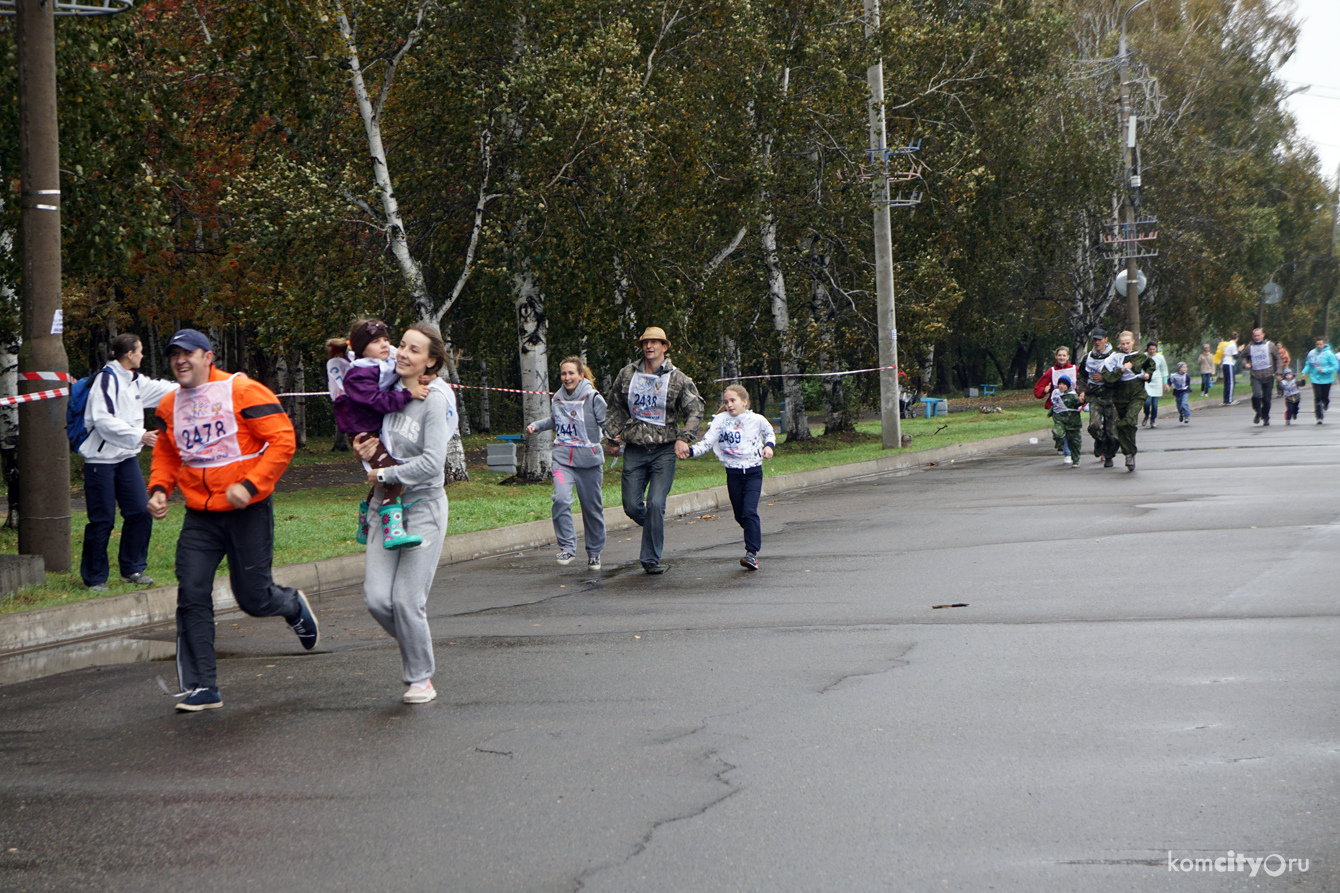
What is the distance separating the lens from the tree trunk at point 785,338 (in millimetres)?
27906

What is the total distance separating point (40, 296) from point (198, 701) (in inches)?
217

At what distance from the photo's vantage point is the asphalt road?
4.18 m

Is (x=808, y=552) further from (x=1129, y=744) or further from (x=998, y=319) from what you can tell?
(x=998, y=319)

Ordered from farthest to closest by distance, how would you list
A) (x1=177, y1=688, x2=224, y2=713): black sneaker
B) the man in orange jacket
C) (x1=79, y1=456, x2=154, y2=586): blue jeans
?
(x1=79, y1=456, x2=154, y2=586): blue jeans
the man in orange jacket
(x1=177, y1=688, x2=224, y2=713): black sneaker

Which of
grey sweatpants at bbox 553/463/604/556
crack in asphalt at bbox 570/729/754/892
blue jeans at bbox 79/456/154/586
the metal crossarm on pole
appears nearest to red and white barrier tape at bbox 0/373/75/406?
blue jeans at bbox 79/456/154/586

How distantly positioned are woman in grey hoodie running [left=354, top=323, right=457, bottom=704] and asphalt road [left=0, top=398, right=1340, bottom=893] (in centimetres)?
29

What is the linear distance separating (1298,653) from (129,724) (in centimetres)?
539

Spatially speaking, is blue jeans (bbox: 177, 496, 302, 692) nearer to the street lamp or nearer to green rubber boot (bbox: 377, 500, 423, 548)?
green rubber boot (bbox: 377, 500, 423, 548)

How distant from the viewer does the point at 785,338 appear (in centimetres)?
2784

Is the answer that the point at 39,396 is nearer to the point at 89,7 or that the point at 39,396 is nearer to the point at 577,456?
the point at 89,7

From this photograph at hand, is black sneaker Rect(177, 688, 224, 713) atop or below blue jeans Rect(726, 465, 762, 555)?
below

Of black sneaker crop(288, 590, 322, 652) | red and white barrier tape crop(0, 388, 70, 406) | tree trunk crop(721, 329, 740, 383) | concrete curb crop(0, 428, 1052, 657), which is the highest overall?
tree trunk crop(721, 329, 740, 383)

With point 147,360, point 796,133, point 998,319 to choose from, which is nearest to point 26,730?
point 796,133

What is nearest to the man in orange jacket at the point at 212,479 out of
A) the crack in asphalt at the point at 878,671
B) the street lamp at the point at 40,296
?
the crack in asphalt at the point at 878,671
